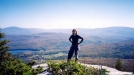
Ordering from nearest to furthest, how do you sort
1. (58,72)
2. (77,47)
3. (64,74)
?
(64,74) < (58,72) < (77,47)

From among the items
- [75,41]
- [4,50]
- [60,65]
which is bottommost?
[4,50]

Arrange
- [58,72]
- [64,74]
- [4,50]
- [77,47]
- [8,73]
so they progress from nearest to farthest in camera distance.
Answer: [8,73], [64,74], [58,72], [77,47], [4,50]

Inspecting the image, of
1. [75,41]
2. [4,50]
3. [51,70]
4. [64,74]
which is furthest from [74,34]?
[4,50]

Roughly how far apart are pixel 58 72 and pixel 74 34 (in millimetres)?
3863

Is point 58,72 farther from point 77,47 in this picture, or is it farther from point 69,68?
point 77,47

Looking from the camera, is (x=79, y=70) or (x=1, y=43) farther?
(x=1, y=43)

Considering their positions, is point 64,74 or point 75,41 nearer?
point 64,74

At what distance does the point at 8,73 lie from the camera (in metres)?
5.96

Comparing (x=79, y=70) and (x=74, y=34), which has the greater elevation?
(x=74, y=34)

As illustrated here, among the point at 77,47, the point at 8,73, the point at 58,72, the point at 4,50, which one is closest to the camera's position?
the point at 8,73

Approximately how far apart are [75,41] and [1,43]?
41.4 feet

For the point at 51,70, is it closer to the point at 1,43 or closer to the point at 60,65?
the point at 60,65

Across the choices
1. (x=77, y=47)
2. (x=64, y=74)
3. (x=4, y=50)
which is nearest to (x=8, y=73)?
(x=64, y=74)

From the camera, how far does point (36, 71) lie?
7227mm
